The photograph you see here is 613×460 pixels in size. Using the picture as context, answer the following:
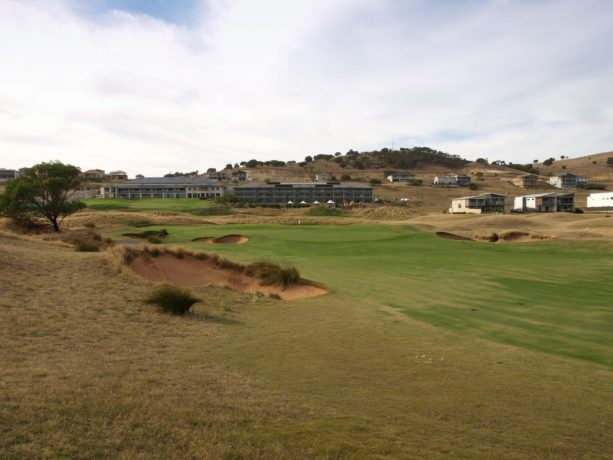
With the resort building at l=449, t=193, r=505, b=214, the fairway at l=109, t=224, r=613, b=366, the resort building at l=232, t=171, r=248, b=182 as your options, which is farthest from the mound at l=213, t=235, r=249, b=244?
the resort building at l=232, t=171, r=248, b=182

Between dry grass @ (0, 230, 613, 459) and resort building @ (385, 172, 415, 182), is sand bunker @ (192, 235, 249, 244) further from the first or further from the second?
resort building @ (385, 172, 415, 182)

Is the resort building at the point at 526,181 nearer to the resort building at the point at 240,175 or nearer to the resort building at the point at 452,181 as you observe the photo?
the resort building at the point at 452,181

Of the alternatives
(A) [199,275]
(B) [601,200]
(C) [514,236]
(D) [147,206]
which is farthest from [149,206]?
(B) [601,200]

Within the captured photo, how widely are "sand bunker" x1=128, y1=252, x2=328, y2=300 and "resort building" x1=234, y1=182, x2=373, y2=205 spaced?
9158cm

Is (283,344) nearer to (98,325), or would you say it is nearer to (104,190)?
(98,325)

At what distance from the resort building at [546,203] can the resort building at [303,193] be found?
35.4m

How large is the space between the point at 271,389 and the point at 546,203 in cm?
9264

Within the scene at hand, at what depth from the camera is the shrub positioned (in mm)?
12930

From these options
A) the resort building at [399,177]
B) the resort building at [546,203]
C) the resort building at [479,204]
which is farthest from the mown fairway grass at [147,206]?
the resort building at [399,177]

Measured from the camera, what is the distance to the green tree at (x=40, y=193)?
44.6 metres

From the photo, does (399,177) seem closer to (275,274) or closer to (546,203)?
(546,203)

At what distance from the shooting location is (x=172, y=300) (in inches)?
512

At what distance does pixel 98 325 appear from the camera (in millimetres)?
10719

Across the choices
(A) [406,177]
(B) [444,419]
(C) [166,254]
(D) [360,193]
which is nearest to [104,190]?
(D) [360,193]
